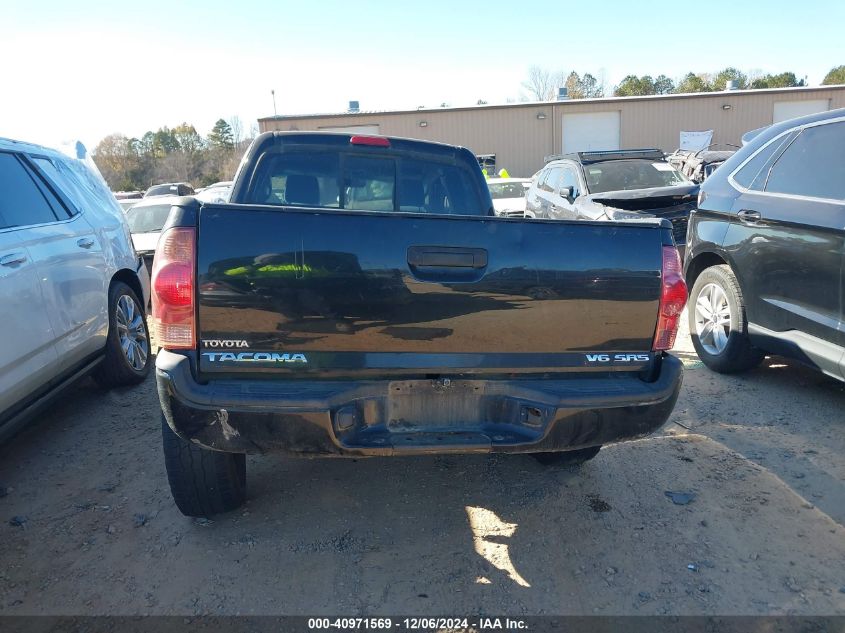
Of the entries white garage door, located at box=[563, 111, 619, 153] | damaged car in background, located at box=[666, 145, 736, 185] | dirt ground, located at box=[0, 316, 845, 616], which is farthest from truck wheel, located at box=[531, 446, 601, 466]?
white garage door, located at box=[563, 111, 619, 153]

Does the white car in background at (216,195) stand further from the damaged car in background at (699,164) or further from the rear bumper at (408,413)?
the damaged car in background at (699,164)

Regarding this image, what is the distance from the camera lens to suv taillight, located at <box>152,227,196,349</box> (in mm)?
2314

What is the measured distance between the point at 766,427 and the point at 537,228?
8.61 ft

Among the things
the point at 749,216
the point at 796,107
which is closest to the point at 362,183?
the point at 749,216

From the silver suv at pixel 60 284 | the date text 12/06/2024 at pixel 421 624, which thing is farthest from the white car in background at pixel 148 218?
the date text 12/06/2024 at pixel 421 624

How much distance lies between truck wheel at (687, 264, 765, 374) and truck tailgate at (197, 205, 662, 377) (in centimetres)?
259

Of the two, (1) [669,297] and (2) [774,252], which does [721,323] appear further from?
(1) [669,297]

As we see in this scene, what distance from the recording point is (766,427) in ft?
13.4

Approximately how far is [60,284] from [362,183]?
2.03 meters

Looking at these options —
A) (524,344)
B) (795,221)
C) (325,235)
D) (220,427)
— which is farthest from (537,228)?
(795,221)

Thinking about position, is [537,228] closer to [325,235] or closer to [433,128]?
[325,235]

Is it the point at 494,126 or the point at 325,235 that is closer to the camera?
the point at 325,235

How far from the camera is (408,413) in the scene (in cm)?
251

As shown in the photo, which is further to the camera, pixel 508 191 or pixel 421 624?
pixel 508 191
